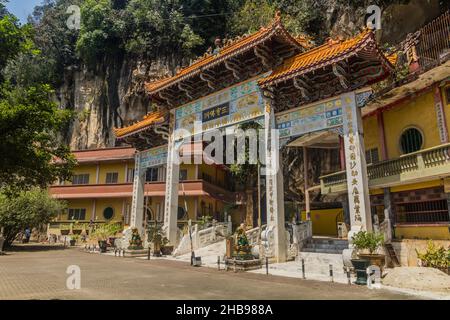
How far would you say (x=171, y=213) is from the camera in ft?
67.3

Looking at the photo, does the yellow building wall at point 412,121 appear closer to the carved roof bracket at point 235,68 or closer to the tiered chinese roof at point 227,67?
the tiered chinese roof at point 227,67

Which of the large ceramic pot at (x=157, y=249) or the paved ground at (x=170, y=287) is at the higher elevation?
the large ceramic pot at (x=157, y=249)

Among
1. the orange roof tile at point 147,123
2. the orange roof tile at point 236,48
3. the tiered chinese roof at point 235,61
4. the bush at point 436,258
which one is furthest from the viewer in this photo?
the orange roof tile at point 147,123

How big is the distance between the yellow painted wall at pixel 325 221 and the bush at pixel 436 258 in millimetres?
16637

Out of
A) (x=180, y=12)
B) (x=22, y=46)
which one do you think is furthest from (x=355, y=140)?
(x=180, y=12)

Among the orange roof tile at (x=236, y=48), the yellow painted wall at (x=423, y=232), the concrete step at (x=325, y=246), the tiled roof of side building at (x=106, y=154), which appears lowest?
the concrete step at (x=325, y=246)

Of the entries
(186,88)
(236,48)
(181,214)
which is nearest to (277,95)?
(236,48)

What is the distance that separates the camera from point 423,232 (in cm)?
1592

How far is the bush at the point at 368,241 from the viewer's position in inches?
437

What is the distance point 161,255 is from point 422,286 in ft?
46.4

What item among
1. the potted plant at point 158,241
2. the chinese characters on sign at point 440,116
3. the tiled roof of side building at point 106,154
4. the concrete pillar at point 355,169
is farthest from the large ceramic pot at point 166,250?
the tiled roof of side building at point 106,154

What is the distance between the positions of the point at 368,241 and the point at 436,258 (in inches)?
106

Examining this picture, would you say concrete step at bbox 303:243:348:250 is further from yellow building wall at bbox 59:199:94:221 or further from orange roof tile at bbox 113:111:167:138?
yellow building wall at bbox 59:199:94:221

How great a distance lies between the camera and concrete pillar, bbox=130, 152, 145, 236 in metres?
23.2
